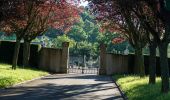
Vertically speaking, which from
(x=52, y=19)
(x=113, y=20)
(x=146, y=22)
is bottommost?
(x=146, y=22)

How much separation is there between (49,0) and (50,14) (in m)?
5.02

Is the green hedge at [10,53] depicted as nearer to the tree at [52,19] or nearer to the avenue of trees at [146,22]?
the tree at [52,19]

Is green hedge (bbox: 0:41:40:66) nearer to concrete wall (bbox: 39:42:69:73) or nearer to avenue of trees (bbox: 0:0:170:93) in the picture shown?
concrete wall (bbox: 39:42:69:73)

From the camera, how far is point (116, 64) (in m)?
42.0

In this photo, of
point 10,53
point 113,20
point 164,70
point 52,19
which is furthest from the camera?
point 10,53

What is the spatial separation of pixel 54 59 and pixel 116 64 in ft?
19.0

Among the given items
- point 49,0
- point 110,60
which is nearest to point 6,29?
point 49,0

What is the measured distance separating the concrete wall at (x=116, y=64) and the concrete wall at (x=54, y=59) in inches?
154

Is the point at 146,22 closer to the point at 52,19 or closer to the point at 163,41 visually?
the point at 163,41

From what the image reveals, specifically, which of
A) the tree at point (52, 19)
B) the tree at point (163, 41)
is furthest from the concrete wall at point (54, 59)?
the tree at point (163, 41)

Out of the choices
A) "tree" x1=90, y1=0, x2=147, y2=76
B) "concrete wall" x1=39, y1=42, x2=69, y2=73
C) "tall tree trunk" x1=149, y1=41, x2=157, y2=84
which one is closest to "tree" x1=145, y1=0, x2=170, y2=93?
"tall tree trunk" x1=149, y1=41, x2=157, y2=84

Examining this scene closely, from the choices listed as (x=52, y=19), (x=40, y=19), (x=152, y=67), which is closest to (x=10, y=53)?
(x=52, y=19)

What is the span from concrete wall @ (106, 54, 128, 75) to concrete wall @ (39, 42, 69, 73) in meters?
3.92

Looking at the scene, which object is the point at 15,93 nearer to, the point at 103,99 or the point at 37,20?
the point at 103,99
